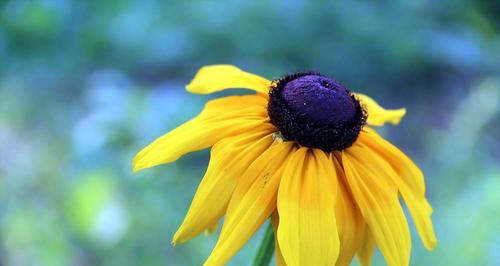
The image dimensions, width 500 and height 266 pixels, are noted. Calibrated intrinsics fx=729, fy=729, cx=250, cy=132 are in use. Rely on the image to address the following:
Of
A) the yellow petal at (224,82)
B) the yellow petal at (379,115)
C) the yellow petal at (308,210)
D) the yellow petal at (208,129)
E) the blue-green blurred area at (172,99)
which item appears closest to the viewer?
the yellow petal at (308,210)

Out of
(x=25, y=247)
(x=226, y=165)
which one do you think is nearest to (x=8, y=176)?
(x=25, y=247)

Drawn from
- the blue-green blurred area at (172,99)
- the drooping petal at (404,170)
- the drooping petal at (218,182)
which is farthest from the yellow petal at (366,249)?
the blue-green blurred area at (172,99)

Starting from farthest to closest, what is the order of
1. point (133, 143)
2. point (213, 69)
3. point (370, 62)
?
point (370, 62), point (133, 143), point (213, 69)

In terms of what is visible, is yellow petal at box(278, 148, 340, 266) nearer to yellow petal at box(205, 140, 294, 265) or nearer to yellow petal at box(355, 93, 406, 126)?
yellow petal at box(205, 140, 294, 265)

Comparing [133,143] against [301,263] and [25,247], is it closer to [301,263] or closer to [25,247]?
[25,247]

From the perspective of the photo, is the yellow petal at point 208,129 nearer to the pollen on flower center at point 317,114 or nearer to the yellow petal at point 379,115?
the pollen on flower center at point 317,114

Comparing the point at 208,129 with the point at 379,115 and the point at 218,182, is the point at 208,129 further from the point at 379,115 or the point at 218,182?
the point at 379,115
